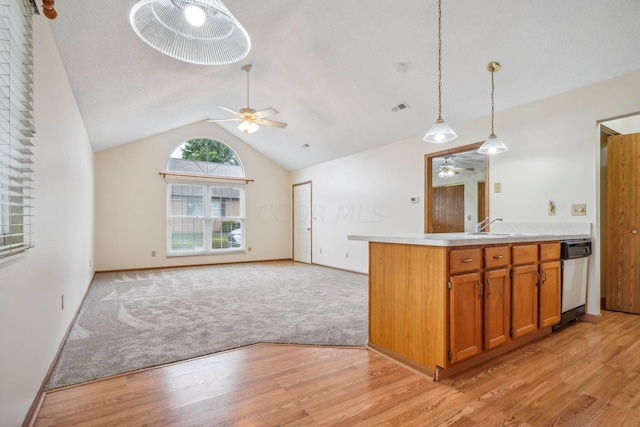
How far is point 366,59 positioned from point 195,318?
3416 millimetres

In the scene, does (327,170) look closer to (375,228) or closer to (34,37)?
(375,228)

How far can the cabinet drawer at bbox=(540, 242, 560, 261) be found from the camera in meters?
2.58

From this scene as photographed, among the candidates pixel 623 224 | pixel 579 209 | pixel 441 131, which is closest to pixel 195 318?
pixel 441 131

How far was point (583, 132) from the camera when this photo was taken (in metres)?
3.18

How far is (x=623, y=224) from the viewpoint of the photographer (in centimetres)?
346

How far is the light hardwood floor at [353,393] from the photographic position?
61.6 inches

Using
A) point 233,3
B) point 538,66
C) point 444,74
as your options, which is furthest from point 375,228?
point 233,3

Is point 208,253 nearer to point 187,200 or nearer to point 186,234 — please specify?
point 186,234

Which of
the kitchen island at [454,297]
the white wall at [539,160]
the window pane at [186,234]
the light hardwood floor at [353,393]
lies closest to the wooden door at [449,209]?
the white wall at [539,160]

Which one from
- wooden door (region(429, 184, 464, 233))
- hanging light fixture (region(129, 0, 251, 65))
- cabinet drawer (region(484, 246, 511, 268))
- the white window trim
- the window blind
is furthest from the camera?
wooden door (region(429, 184, 464, 233))

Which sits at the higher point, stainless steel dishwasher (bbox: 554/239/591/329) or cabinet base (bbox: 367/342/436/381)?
stainless steel dishwasher (bbox: 554/239/591/329)

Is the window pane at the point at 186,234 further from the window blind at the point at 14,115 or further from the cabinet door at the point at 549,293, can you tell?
the cabinet door at the point at 549,293

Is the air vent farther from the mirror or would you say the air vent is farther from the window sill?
the window sill

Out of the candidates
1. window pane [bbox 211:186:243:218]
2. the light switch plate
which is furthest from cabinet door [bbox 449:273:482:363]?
window pane [bbox 211:186:243:218]
